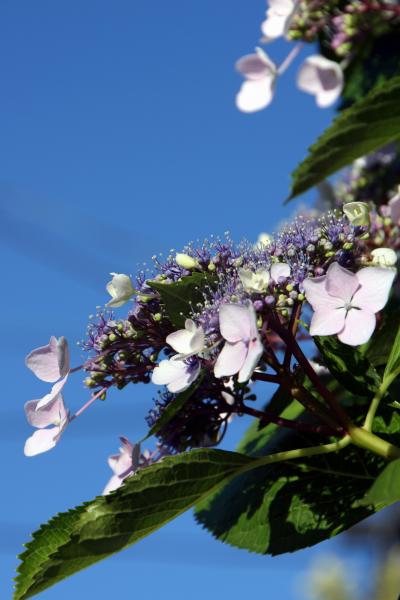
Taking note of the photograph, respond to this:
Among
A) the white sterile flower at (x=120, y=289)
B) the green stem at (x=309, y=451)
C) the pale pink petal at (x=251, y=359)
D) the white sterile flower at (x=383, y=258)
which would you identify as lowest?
the green stem at (x=309, y=451)

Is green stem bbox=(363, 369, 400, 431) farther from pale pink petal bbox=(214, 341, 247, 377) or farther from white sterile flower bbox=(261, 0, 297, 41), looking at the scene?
white sterile flower bbox=(261, 0, 297, 41)

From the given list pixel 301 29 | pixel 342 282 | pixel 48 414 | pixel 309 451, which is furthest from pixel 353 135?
pixel 48 414

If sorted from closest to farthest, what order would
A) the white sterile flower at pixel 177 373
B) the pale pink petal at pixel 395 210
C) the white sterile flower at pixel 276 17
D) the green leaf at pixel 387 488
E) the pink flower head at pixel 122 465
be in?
1. the green leaf at pixel 387 488
2. the white sterile flower at pixel 177 373
3. the white sterile flower at pixel 276 17
4. the pink flower head at pixel 122 465
5. the pale pink petal at pixel 395 210

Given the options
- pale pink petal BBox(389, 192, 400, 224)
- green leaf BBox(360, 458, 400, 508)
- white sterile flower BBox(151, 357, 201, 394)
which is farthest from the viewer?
pale pink petal BBox(389, 192, 400, 224)

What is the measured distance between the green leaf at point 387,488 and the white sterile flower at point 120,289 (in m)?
0.35

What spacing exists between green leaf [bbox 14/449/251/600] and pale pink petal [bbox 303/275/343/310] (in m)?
0.22

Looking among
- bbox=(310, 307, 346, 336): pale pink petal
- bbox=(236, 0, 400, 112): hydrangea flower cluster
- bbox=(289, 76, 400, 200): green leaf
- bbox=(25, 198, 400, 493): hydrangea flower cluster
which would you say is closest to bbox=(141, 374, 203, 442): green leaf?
bbox=(25, 198, 400, 493): hydrangea flower cluster

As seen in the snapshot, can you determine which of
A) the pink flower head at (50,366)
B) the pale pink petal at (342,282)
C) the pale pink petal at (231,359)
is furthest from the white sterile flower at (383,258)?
the pink flower head at (50,366)

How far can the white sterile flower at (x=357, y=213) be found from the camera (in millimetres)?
1069

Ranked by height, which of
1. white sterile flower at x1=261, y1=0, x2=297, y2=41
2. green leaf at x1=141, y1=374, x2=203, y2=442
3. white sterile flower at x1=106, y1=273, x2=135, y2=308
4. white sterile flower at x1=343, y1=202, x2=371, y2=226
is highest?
white sterile flower at x1=261, y1=0, x2=297, y2=41

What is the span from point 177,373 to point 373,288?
0.73 ft

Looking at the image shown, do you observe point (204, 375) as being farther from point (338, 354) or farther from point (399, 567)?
point (399, 567)

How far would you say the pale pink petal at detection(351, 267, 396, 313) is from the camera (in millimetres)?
934

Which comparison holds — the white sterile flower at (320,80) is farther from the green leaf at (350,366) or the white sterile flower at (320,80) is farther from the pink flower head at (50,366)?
the pink flower head at (50,366)
